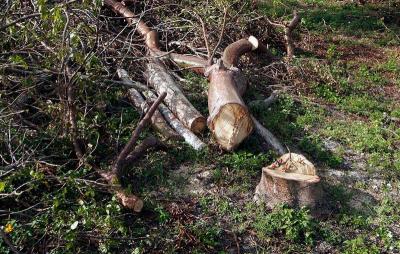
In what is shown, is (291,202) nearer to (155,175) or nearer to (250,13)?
(155,175)

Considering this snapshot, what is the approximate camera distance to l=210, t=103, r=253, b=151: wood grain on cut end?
539cm

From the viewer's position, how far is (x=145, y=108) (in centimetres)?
598

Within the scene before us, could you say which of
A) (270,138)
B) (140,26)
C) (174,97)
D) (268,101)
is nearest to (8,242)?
(174,97)

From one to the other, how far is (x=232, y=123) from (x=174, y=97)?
0.97 m

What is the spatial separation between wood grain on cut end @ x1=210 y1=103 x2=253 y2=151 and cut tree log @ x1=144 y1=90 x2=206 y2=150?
0.25 m

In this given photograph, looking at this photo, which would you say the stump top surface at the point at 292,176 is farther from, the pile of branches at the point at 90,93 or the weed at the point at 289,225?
the pile of branches at the point at 90,93

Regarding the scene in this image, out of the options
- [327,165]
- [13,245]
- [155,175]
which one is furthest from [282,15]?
[13,245]

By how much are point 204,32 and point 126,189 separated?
3.08m

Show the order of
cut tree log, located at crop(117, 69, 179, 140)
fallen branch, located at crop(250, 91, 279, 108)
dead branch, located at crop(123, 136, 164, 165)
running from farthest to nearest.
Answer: fallen branch, located at crop(250, 91, 279, 108) → cut tree log, located at crop(117, 69, 179, 140) → dead branch, located at crop(123, 136, 164, 165)

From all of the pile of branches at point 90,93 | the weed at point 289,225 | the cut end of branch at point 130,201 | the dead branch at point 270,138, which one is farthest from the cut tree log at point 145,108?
the weed at point 289,225

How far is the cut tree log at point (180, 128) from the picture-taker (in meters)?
5.55

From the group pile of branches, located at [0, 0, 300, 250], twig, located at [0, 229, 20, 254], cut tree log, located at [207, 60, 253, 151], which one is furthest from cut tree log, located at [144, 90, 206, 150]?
twig, located at [0, 229, 20, 254]

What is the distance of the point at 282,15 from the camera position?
946cm

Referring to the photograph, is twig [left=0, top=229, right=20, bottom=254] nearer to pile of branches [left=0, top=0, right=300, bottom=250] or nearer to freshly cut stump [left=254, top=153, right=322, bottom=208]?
pile of branches [left=0, top=0, right=300, bottom=250]
